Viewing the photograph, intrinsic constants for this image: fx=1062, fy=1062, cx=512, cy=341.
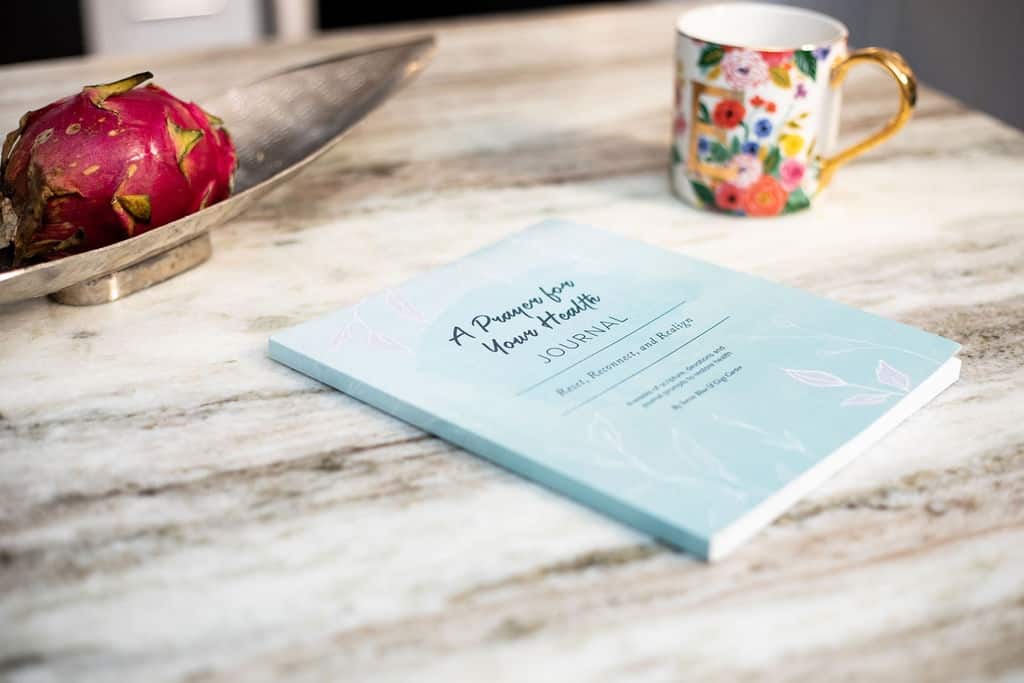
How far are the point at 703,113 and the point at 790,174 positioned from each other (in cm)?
8

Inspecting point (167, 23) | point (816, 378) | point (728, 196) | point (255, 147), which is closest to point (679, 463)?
point (816, 378)

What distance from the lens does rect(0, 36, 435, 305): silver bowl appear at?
2.01 feet

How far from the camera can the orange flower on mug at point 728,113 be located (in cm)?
A: 77

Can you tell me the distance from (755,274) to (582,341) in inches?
6.9

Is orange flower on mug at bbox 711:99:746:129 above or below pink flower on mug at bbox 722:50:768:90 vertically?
below

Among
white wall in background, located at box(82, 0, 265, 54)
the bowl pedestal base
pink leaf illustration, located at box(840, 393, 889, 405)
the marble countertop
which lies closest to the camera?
the marble countertop

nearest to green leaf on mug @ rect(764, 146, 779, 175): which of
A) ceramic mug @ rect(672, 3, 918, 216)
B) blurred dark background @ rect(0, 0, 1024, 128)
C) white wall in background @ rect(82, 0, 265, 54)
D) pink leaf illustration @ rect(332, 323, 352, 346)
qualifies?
ceramic mug @ rect(672, 3, 918, 216)

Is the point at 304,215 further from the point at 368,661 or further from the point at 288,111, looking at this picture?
the point at 368,661

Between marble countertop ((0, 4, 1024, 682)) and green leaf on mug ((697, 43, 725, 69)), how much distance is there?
0.37 ft

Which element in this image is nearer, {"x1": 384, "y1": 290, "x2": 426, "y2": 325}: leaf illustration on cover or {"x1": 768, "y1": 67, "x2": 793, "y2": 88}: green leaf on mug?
{"x1": 384, "y1": 290, "x2": 426, "y2": 325}: leaf illustration on cover

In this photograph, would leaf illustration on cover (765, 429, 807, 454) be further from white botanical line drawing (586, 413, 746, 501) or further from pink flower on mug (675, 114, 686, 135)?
pink flower on mug (675, 114, 686, 135)

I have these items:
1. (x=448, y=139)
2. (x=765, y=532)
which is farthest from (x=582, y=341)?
(x=448, y=139)

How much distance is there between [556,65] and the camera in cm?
114

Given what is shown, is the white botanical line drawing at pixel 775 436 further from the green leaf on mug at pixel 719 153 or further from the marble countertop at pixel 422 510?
the green leaf on mug at pixel 719 153
